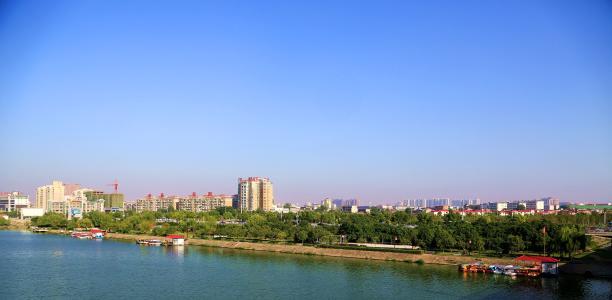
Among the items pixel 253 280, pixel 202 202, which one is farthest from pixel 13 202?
pixel 253 280

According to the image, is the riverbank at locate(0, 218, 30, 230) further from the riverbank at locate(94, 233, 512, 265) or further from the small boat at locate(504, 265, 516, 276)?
the small boat at locate(504, 265, 516, 276)

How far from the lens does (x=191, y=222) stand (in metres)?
26.2

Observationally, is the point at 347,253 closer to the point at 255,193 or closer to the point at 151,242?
the point at 151,242

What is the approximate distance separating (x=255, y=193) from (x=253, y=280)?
120ft

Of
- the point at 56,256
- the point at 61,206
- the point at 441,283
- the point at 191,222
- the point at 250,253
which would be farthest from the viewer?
the point at 61,206

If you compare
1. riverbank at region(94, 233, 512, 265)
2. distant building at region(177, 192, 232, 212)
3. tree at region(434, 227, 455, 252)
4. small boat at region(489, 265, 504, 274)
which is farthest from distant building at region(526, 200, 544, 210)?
small boat at region(489, 265, 504, 274)

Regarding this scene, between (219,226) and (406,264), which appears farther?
(219,226)

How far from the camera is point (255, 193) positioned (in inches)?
1944

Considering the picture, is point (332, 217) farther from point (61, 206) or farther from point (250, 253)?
point (61, 206)

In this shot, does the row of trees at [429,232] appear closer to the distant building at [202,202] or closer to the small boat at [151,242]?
the small boat at [151,242]

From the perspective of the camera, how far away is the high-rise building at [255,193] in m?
49.1

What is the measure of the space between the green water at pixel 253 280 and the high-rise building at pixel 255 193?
1227 inches

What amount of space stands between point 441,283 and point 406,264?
10.6 ft

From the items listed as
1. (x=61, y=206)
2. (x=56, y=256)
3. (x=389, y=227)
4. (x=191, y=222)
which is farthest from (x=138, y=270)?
(x=61, y=206)
